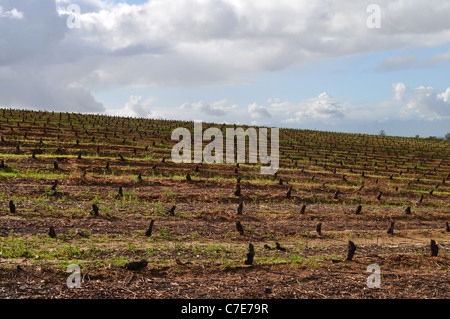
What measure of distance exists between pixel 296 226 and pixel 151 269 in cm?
1001

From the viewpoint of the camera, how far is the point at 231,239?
16922 mm

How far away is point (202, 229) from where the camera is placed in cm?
1806

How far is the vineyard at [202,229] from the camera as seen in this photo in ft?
35.6

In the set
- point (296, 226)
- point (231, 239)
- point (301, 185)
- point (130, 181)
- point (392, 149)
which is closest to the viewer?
point (231, 239)

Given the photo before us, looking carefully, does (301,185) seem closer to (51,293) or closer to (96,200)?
(96,200)

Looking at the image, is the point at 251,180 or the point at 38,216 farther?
the point at 251,180

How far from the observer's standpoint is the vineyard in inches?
427

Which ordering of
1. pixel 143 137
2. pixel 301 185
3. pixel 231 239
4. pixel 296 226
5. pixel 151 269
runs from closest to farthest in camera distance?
pixel 151 269 < pixel 231 239 < pixel 296 226 < pixel 301 185 < pixel 143 137

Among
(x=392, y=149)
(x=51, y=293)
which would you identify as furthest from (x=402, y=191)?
(x=392, y=149)

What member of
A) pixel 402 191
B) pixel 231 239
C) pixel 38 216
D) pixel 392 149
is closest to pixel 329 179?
pixel 402 191

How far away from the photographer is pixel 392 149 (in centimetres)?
6944
